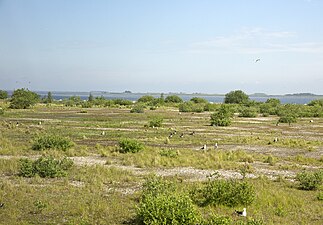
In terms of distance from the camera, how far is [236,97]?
118 metres

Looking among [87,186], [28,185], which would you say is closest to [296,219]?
[87,186]

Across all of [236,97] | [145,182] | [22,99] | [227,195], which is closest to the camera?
[227,195]

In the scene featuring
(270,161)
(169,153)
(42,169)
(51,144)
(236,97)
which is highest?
(236,97)

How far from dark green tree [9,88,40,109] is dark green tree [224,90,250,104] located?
6122 cm

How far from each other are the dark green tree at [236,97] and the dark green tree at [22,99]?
6122cm

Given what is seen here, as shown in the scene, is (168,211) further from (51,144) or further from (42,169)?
(51,144)

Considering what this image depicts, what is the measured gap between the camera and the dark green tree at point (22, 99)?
79875 millimetres

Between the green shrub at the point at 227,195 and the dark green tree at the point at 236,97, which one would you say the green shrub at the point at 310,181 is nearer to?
the green shrub at the point at 227,195

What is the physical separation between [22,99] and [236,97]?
6579cm

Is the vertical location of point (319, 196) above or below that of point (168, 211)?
below

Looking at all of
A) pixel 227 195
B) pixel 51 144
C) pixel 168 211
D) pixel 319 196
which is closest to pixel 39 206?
pixel 168 211

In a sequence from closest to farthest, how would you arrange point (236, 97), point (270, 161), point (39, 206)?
point (39, 206) < point (270, 161) < point (236, 97)

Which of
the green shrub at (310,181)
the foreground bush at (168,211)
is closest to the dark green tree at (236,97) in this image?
the green shrub at (310,181)

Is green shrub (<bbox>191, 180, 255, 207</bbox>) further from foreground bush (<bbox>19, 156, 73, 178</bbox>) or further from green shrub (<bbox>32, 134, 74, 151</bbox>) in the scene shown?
green shrub (<bbox>32, 134, 74, 151</bbox>)
